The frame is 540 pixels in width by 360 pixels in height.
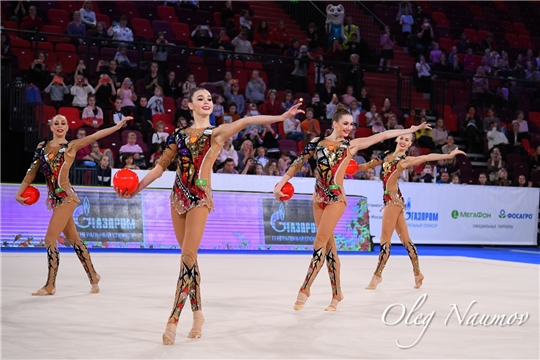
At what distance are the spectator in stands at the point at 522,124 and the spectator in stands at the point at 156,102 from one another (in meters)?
10.3

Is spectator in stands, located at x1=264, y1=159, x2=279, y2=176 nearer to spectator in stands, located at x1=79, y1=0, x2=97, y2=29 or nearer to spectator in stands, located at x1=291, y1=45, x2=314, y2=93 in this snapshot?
spectator in stands, located at x1=291, y1=45, x2=314, y2=93

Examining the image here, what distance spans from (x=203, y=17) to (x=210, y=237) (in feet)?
27.4

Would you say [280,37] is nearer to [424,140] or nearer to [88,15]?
[424,140]

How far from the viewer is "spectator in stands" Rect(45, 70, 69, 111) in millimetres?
15672

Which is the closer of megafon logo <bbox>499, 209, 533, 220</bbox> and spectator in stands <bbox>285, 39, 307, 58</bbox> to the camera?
megafon logo <bbox>499, 209, 533, 220</bbox>

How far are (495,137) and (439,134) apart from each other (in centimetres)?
185

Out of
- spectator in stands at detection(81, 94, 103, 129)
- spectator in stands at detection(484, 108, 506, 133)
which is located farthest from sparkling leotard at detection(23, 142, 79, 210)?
spectator in stands at detection(484, 108, 506, 133)

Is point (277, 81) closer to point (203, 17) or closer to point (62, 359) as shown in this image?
point (203, 17)

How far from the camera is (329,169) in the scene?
7.64 meters

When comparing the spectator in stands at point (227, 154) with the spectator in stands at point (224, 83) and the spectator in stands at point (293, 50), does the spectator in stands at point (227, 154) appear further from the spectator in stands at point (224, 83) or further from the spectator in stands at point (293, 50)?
the spectator in stands at point (293, 50)

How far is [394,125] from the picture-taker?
61.2 ft

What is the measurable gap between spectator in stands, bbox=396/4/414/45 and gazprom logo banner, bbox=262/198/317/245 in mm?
10891

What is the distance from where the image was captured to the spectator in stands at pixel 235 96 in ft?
57.2

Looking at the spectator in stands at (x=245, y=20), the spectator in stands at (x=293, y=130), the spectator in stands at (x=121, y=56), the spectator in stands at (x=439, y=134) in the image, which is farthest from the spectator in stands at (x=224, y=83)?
the spectator in stands at (x=439, y=134)
